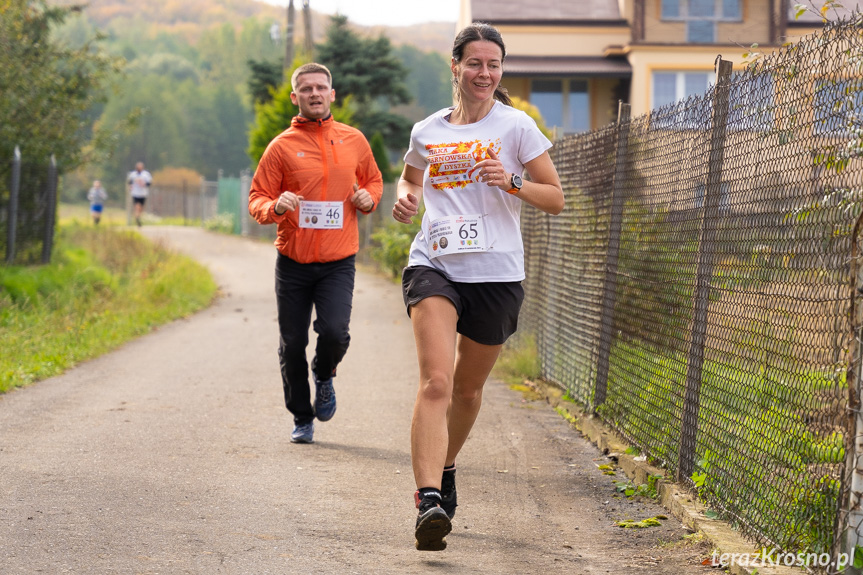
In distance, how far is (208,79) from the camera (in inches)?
5719

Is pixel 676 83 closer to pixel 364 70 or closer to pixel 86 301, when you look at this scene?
pixel 364 70

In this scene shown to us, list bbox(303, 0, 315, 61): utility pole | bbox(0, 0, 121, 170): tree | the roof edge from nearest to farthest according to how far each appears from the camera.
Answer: bbox(0, 0, 121, 170): tree < the roof edge < bbox(303, 0, 315, 61): utility pole

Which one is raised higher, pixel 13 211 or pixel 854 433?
pixel 13 211

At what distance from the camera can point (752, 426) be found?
4.69 m

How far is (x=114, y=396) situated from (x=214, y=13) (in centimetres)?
18288

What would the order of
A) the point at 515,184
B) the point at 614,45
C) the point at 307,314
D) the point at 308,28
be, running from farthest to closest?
the point at 308,28, the point at 614,45, the point at 307,314, the point at 515,184

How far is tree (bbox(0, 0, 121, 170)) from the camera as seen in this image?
1684cm

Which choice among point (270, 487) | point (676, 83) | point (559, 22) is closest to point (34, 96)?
point (270, 487)

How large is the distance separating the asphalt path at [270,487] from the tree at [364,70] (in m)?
37.1

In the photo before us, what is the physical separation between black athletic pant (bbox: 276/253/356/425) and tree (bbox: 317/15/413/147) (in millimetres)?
39459

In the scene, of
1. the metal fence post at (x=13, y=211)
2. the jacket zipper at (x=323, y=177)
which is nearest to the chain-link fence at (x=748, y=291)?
the jacket zipper at (x=323, y=177)

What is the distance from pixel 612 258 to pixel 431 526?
11.1 ft

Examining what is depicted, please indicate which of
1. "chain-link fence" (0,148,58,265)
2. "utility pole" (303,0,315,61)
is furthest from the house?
"chain-link fence" (0,148,58,265)

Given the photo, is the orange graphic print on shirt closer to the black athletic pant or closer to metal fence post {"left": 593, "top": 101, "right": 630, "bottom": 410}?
the black athletic pant
